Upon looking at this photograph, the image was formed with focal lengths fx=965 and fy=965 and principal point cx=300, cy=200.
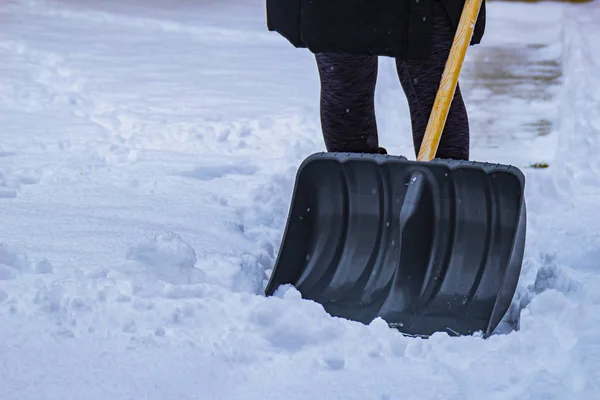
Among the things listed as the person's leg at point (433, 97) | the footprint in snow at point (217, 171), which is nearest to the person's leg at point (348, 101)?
the person's leg at point (433, 97)

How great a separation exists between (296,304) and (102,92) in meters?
3.37

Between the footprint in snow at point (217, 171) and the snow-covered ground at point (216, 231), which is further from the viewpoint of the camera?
the footprint in snow at point (217, 171)

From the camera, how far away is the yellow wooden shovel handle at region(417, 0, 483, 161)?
2.39 metres

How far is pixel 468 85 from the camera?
19.2 feet

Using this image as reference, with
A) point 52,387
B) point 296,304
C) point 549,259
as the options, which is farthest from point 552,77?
point 52,387

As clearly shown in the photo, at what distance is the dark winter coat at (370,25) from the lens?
2.46 m

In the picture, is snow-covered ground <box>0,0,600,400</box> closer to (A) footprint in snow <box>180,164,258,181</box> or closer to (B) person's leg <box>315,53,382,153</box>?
(A) footprint in snow <box>180,164,258,181</box>

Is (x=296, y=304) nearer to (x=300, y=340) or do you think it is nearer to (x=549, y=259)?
(x=300, y=340)

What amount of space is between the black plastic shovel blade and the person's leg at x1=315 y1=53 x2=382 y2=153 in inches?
12.4

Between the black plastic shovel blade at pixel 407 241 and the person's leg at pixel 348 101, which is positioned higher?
the person's leg at pixel 348 101

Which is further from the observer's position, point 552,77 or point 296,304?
point 552,77

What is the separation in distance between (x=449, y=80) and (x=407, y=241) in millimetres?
429

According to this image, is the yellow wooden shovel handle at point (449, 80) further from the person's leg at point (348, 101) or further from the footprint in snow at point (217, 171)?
the footprint in snow at point (217, 171)

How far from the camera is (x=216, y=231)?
2.90 m
